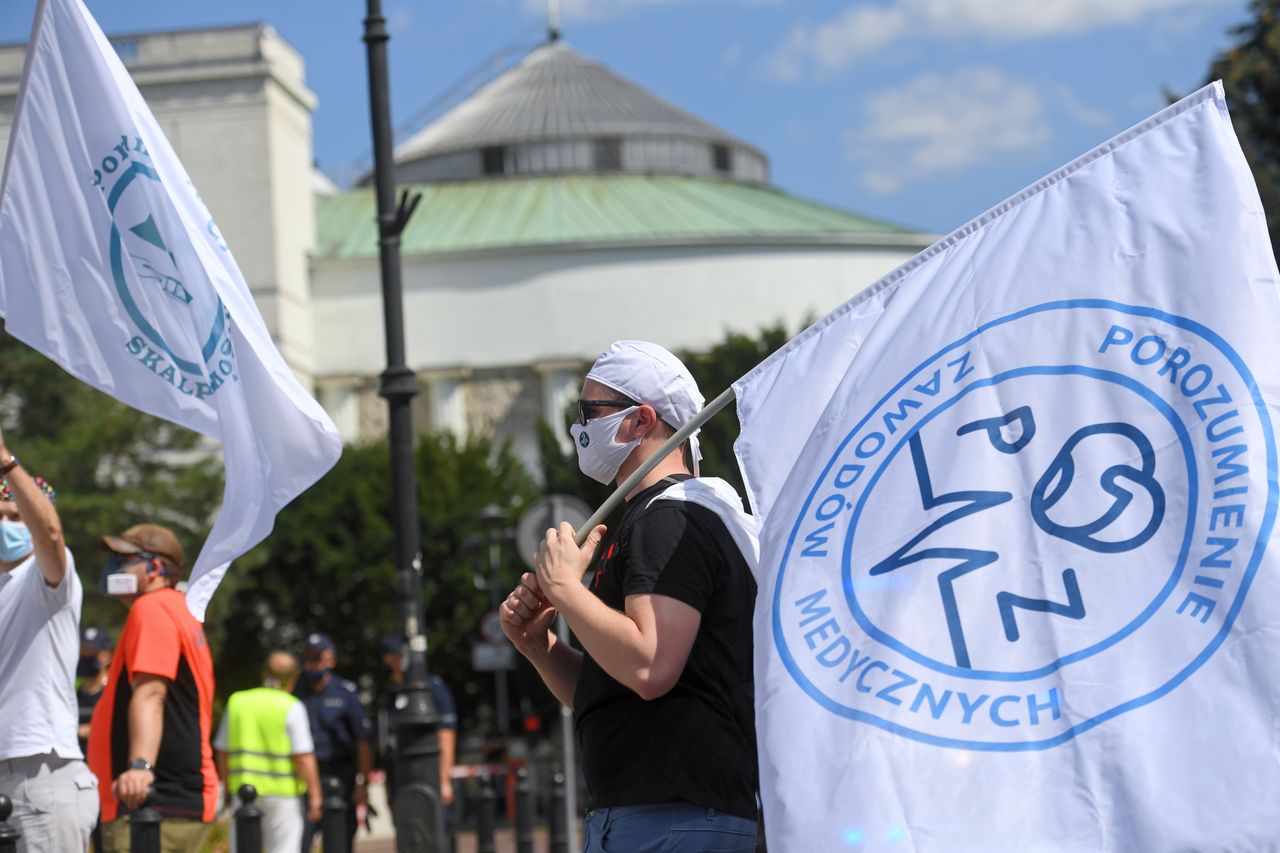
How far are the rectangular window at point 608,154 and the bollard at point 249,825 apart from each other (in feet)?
220

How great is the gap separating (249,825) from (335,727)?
15.7ft

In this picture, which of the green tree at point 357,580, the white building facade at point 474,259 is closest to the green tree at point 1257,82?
the green tree at point 357,580

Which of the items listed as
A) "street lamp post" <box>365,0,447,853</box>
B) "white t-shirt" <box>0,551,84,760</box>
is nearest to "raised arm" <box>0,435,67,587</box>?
"white t-shirt" <box>0,551,84,760</box>

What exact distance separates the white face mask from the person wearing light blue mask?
2.45 meters

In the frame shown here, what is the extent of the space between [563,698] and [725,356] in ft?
156

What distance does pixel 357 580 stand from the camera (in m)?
49.9

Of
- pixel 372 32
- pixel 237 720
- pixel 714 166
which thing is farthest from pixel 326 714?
pixel 714 166

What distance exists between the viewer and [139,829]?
6469 millimetres

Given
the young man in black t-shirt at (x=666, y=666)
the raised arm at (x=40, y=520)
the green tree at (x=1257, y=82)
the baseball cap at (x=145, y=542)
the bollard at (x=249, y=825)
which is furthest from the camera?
the green tree at (x=1257, y=82)

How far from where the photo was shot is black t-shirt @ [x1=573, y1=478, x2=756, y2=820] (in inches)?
157

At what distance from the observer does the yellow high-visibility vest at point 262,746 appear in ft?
36.1

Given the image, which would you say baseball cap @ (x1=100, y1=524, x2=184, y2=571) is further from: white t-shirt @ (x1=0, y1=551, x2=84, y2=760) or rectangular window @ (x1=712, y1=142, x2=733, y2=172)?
rectangular window @ (x1=712, y1=142, x2=733, y2=172)

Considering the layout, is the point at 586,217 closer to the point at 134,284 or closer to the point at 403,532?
the point at 403,532

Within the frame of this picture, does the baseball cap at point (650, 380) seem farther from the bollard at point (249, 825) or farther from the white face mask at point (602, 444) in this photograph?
the bollard at point (249, 825)
